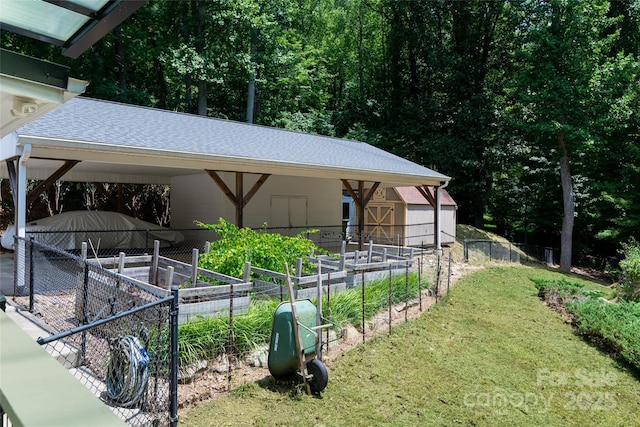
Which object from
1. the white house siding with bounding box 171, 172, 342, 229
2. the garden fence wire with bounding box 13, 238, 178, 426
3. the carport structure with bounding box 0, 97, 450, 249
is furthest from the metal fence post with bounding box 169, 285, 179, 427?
the white house siding with bounding box 171, 172, 342, 229

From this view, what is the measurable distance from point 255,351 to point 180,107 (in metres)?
24.4

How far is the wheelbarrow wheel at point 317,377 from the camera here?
5.19m

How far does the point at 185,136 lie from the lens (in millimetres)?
11039

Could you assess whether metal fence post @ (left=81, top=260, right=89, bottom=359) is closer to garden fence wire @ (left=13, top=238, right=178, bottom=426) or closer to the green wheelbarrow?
garden fence wire @ (left=13, top=238, right=178, bottom=426)

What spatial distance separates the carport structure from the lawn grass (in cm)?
534

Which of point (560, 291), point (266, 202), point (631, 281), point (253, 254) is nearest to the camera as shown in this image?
point (253, 254)

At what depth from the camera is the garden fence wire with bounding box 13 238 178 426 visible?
386 centimetres

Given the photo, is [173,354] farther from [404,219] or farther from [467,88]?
[467,88]

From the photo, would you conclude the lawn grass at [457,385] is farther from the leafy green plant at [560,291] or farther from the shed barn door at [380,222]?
the shed barn door at [380,222]

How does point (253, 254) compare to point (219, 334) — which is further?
point (253, 254)

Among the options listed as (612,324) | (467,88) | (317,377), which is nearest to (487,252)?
(612,324)

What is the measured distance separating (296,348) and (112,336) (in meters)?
2.19

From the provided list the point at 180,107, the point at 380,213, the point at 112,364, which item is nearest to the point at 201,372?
the point at 112,364

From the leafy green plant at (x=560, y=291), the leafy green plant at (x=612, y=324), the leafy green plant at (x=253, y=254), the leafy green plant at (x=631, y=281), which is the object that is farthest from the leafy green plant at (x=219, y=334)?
the leafy green plant at (x=631, y=281)
